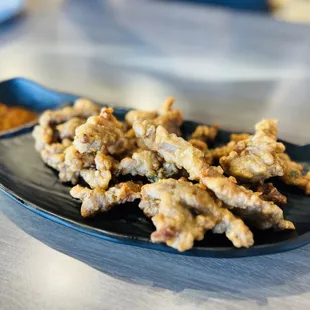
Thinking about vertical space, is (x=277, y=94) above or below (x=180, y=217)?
above

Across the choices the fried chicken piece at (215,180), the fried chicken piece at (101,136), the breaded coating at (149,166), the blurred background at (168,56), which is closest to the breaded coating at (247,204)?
the fried chicken piece at (215,180)

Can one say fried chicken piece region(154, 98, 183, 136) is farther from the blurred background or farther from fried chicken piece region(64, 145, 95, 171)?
the blurred background

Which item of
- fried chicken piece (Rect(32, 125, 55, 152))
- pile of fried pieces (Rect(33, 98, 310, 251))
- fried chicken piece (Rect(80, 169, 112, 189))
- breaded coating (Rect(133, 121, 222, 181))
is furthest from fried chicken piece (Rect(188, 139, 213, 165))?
fried chicken piece (Rect(32, 125, 55, 152))

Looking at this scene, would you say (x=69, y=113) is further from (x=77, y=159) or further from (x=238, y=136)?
(x=238, y=136)

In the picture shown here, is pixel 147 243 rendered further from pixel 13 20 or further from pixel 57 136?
pixel 13 20

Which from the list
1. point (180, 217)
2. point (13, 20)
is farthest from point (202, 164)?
point (13, 20)

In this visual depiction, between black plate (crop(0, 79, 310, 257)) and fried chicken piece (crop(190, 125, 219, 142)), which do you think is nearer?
black plate (crop(0, 79, 310, 257))

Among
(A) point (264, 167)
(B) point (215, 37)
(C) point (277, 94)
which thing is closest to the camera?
(A) point (264, 167)
